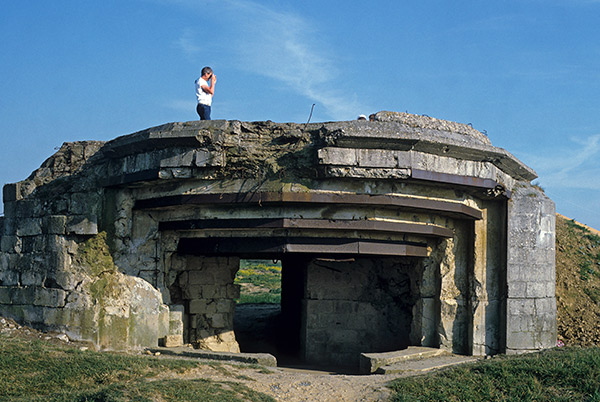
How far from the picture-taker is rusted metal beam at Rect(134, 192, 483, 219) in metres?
9.52

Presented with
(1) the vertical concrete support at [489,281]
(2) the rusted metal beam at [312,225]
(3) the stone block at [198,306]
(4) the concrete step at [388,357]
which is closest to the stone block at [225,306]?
(3) the stone block at [198,306]

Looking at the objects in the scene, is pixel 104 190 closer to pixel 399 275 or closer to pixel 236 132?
pixel 236 132

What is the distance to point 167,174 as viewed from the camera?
9.87 m

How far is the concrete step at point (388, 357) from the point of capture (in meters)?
9.40

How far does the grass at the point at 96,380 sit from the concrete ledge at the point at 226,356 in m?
1.15

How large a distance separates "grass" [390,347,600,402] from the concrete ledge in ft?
7.37

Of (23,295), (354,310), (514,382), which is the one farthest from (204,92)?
(514,382)

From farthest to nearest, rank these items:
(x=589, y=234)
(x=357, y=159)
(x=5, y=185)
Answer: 1. (x=589, y=234)
2. (x=5, y=185)
3. (x=357, y=159)

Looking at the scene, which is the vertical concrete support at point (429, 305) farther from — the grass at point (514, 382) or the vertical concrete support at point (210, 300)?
the vertical concrete support at point (210, 300)

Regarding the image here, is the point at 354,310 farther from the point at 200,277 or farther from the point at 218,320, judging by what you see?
the point at 200,277

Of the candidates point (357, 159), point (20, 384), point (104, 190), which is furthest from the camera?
point (104, 190)

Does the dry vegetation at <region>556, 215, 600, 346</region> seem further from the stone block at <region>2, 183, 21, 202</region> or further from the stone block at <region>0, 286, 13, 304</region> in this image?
the stone block at <region>2, 183, 21, 202</region>

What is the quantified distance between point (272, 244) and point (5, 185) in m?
5.58

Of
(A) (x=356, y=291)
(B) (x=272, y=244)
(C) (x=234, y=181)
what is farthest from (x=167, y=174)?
(A) (x=356, y=291)
